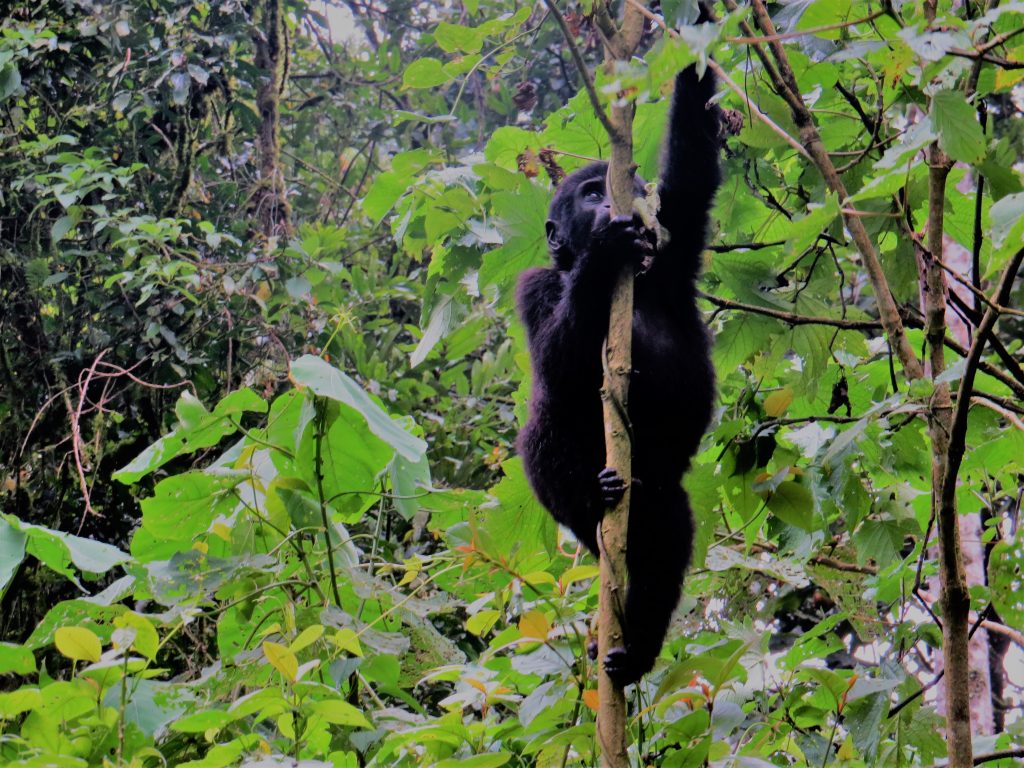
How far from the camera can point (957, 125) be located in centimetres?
179

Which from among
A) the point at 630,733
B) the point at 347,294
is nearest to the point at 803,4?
the point at 630,733

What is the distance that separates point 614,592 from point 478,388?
4480 mm

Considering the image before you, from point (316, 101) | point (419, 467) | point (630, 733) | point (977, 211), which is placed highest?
point (316, 101)

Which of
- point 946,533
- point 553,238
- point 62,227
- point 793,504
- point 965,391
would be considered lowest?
point 946,533

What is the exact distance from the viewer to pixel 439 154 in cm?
333

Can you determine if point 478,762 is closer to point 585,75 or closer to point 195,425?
point 195,425

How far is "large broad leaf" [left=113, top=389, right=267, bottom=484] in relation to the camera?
2910mm

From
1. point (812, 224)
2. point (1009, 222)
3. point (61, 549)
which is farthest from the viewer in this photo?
point (61, 549)

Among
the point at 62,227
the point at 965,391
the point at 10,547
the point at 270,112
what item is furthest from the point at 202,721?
the point at 270,112

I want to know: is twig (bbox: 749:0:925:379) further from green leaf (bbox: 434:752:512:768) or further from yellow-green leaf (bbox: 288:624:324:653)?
yellow-green leaf (bbox: 288:624:324:653)

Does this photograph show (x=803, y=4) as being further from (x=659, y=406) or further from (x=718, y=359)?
(x=659, y=406)

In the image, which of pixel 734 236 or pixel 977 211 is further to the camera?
pixel 734 236

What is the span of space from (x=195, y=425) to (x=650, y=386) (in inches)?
62.3

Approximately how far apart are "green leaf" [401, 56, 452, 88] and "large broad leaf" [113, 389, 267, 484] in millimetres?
1189
